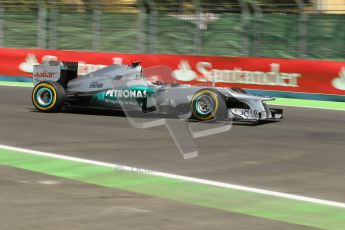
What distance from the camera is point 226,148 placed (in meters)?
8.99

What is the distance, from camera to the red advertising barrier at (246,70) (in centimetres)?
1619

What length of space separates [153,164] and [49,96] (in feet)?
17.2

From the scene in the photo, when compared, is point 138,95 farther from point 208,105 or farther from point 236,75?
point 236,75

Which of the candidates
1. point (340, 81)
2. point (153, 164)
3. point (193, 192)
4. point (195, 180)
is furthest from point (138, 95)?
point (340, 81)

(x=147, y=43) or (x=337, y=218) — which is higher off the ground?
(x=147, y=43)

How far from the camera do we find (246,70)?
17172 millimetres

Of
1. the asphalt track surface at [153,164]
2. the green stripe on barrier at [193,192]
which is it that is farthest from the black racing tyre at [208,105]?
the green stripe on barrier at [193,192]

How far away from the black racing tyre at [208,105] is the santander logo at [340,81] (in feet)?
19.1

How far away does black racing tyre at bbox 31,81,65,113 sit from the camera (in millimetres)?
12164

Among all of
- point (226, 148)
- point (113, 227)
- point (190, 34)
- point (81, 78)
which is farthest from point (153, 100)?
point (190, 34)

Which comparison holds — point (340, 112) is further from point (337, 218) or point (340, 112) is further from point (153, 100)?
point (337, 218)

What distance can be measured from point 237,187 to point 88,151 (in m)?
2.69

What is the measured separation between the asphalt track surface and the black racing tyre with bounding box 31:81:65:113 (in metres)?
0.20

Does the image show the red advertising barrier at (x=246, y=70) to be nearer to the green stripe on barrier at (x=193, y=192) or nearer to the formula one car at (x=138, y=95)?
the formula one car at (x=138, y=95)
